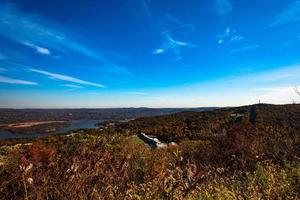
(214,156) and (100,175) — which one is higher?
(100,175)

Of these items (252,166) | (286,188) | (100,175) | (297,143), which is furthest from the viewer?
(297,143)

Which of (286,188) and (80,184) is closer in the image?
(80,184)

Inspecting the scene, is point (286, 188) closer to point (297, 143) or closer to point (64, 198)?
point (64, 198)

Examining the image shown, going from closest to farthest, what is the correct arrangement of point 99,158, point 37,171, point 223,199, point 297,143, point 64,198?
point 64,198 → point 37,171 → point 99,158 → point 223,199 → point 297,143

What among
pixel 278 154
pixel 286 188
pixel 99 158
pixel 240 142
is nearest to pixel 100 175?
pixel 99 158

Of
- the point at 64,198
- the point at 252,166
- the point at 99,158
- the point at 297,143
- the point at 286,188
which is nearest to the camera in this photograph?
the point at 64,198

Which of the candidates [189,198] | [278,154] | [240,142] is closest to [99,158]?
[189,198]

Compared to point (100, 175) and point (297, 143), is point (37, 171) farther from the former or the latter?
point (297, 143)

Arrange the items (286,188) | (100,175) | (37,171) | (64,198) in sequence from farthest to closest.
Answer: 1. (286,188)
2. (100,175)
3. (37,171)
4. (64,198)

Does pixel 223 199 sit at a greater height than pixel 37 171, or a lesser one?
lesser
